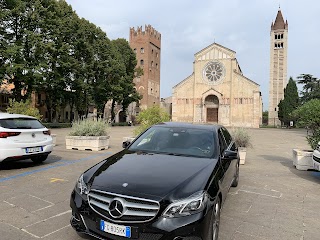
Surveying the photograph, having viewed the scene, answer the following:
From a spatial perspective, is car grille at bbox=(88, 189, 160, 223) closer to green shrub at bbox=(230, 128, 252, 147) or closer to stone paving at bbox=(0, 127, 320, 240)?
stone paving at bbox=(0, 127, 320, 240)

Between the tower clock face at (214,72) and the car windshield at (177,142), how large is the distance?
5284cm

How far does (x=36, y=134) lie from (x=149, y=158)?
187 inches

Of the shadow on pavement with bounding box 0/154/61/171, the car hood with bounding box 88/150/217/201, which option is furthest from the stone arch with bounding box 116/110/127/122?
the car hood with bounding box 88/150/217/201

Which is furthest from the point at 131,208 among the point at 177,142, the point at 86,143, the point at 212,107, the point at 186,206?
the point at 212,107

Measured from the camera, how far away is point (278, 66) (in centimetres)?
6750

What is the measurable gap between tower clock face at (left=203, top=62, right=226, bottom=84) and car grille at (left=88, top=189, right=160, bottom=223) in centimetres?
5501

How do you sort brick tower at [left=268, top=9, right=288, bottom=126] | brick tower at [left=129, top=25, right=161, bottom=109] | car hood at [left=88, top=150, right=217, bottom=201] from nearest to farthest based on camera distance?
car hood at [left=88, top=150, right=217, bottom=201] < brick tower at [left=268, top=9, right=288, bottom=126] < brick tower at [left=129, top=25, right=161, bottom=109]

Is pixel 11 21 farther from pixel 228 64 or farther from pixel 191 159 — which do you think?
pixel 228 64

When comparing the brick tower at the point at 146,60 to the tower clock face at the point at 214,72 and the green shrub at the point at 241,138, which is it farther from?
the green shrub at the point at 241,138

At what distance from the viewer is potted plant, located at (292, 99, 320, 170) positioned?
832 cm

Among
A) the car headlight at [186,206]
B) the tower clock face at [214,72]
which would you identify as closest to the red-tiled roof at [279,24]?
the tower clock face at [214,72]

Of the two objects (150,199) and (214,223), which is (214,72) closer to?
(214,223)

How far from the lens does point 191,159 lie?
3.91 meters

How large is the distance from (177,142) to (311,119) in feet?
19.3
